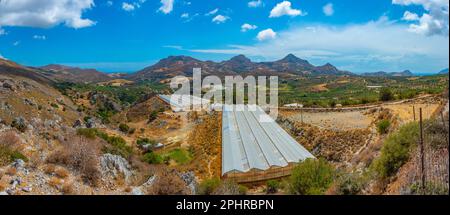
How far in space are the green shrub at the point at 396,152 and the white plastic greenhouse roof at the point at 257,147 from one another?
295 inches

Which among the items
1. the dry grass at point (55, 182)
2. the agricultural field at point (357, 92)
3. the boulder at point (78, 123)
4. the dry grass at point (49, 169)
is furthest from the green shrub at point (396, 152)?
the boulder at point (78, 123)

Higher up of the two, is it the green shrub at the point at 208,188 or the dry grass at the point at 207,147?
the green shrub at the point at 208,188

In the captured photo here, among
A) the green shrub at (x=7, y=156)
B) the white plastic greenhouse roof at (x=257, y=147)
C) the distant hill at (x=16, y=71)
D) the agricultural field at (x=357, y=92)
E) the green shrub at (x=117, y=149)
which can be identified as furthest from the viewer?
the distant hill at (x=16, y=71)

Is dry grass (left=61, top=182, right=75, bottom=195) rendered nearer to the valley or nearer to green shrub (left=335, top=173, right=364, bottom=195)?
the valley

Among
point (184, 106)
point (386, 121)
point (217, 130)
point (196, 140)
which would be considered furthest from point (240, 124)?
point (184, 106)

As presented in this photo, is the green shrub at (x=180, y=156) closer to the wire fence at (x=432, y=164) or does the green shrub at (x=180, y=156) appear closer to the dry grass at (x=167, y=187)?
the dry grass at (x=167, y=187)

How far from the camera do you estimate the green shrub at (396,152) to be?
39.1 ft

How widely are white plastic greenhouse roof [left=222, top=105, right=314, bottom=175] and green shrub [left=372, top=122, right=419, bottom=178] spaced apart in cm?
749

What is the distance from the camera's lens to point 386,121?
23.0m
